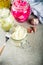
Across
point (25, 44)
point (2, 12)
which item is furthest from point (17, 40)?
point (2, 12)

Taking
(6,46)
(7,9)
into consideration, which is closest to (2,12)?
(7,9)

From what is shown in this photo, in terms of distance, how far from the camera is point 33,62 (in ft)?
2.08

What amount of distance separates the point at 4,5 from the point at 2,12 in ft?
0.26

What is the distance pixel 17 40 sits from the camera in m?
0.70

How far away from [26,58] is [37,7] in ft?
0.88

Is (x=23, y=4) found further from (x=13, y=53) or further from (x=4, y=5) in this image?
(x=13, y=53)

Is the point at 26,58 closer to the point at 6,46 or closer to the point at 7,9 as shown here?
the point at 6,46

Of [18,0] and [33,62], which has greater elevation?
[18,0]

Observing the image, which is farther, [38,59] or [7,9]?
[7,9]

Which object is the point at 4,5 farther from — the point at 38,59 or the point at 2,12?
the point at 38,59

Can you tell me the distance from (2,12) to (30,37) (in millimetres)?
149

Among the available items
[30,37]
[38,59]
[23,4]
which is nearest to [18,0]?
[23,4]

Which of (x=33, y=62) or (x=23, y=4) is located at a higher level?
(x=23, y=4)

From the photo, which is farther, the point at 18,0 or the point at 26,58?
the point at 18,0
